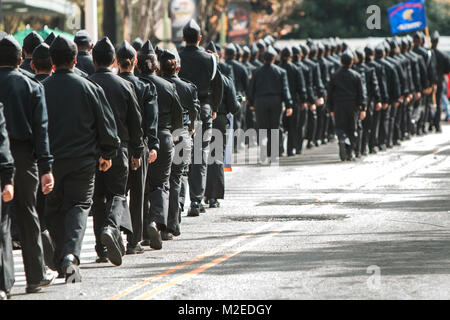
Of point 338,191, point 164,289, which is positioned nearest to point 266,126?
point 338,191

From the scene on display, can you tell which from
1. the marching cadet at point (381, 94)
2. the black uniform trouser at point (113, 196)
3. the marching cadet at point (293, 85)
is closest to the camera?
the black uniform trouser at point (113, 196)

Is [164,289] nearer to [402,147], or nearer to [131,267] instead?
[131,267]

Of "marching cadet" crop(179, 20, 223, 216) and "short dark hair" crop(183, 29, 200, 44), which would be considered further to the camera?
"short dark hair" crop(183, 29, 200, 44)

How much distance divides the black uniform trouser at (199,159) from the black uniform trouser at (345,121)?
8.05 m

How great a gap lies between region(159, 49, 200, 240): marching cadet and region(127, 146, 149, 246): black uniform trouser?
3.21 feet

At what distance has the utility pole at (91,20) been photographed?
74.9ft

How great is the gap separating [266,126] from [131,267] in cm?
1236

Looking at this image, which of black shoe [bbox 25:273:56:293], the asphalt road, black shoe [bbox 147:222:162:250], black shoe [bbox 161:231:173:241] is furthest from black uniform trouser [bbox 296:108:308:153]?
black shoe [bbox 25:273:56:293]

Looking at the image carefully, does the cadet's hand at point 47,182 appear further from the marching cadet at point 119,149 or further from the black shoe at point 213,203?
the black shoe at point 213,203

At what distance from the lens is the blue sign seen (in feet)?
111

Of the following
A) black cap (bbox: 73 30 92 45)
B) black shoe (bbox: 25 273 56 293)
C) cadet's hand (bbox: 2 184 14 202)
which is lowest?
black shoe (bbox: 25 273 56 293)

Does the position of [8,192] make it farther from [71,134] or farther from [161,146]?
[161,146]

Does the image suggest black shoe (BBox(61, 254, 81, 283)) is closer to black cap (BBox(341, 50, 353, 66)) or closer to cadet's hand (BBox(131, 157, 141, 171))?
cadet's hand (BBox(131, 157, 141, 171))

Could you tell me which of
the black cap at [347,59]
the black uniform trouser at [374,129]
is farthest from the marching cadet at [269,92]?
the black uniform trouser at [374,129]
